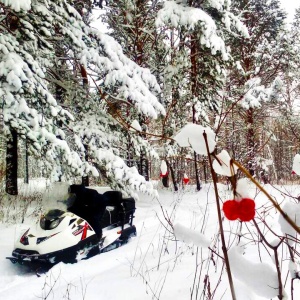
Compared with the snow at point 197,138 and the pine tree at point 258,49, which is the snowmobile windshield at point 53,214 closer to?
the snow at point 197,138

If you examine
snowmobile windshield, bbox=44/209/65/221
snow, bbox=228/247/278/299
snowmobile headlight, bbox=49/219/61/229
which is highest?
snow, bbox=228/247/278/299

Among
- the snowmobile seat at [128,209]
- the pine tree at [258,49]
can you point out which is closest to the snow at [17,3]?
the snowmobile seat at [128,209]

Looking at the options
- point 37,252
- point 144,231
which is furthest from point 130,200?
point 37,252

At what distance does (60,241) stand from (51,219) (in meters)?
→ 0.34

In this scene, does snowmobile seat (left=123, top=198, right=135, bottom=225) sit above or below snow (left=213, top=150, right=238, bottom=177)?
below

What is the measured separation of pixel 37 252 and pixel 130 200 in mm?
1974

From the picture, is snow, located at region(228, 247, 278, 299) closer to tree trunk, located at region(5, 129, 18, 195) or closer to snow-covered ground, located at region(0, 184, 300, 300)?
snow-covered ground, located at region(0, 184, 300, 300)

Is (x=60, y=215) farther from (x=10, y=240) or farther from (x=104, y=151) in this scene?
(x=104, y=151)

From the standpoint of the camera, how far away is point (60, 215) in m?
4.82

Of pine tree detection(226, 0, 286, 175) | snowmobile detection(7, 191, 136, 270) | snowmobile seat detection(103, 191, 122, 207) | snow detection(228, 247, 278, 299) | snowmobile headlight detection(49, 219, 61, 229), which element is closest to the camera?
snow detection(228, 247, 278, 299)

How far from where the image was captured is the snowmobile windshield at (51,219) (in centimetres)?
467

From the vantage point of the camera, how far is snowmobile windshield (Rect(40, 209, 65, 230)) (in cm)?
467

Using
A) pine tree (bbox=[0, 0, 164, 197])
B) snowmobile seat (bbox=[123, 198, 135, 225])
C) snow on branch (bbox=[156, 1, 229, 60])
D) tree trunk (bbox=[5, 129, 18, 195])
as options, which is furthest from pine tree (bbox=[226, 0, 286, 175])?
snowmobile seat (bbox=[123, 198, 135, 225])

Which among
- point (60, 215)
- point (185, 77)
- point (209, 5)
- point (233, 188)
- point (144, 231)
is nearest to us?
point (233, 188)
